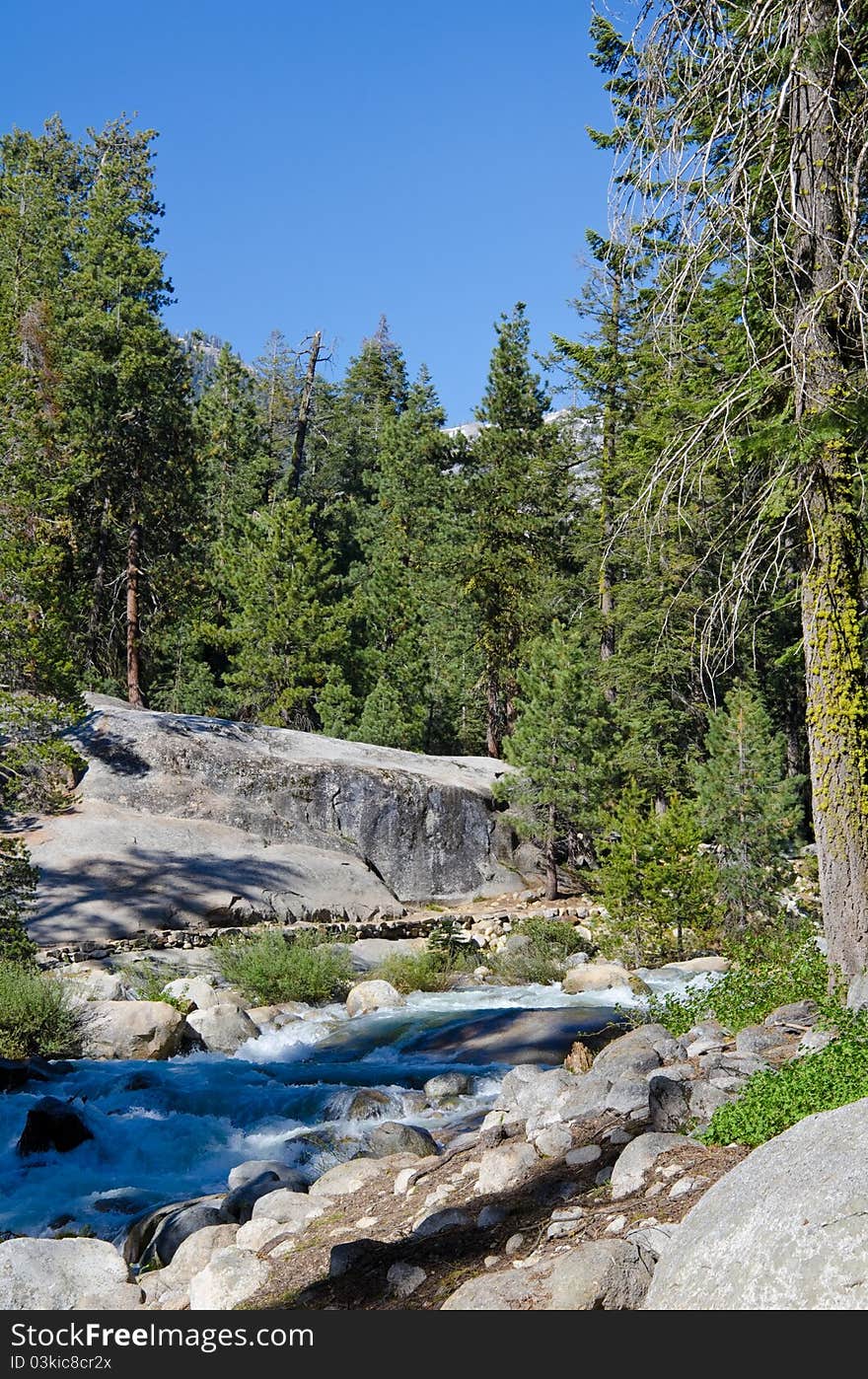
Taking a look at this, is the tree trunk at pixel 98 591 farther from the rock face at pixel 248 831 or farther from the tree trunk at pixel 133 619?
the rock face at pixel 248 831

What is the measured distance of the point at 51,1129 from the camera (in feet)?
30.3

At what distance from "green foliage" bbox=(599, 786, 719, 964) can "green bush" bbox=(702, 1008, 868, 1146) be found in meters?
7.73

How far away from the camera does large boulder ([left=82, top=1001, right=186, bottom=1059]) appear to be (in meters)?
12.1

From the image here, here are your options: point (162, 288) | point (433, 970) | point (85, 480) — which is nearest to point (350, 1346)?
point (433, 970)

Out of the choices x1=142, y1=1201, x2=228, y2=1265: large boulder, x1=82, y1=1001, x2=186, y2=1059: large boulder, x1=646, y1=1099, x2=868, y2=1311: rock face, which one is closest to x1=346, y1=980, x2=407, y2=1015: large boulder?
x1=82, y1=1001, x2=186, y2=1059: large boulder

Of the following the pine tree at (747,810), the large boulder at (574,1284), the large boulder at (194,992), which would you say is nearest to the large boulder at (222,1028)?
the large boulder at (194,992)

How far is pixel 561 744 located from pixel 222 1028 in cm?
1040

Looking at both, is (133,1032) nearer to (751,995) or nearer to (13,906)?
(13,906)

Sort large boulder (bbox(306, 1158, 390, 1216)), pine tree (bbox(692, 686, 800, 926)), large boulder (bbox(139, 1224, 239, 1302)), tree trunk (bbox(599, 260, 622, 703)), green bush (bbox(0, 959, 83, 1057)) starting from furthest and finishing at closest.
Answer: tree trunk (bbox(599, 260, 622, 703))
pine tree (bbox(692, 686, 800, 926))
green bush (bbox(0, 959, 83, 1057))
large boulder (bbox(306, 1158, 390, 1216))
large boulder (bbox(139, 1224, 239, 1302))

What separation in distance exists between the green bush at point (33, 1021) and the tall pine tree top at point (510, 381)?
24.2m

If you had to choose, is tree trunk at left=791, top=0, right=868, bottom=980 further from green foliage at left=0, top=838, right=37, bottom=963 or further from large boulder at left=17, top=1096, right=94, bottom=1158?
green foliage at left=0, top=838, right=37, bottom=963

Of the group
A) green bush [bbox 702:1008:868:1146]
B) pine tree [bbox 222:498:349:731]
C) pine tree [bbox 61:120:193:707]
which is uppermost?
pine tree [bbox 61:120:193:707]

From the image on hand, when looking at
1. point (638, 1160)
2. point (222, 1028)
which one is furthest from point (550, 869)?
point (638, 1160)

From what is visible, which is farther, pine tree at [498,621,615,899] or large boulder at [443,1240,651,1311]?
pine tree at [498,621,615,899]
